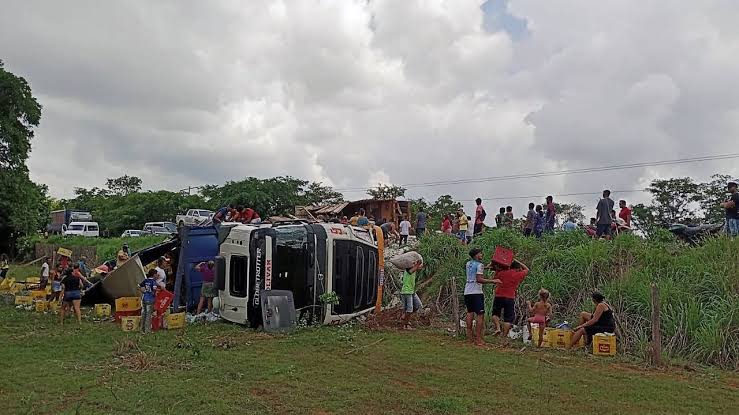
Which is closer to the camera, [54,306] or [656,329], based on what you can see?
[656,329]

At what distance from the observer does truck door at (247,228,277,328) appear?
13.8m

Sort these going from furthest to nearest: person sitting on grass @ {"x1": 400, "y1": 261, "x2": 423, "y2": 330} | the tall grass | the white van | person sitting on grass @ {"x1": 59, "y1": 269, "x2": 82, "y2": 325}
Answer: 1. the white van
2. person sitting on grass @ {"x1": 59, "y1": 269, "x2": 82, "y2": 325}
3. person sitting on grass @ {"x1": 400, "y1": 261, "x2": 423, "y2": 330}
4. the tall grass

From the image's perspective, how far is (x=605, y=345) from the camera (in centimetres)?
1165

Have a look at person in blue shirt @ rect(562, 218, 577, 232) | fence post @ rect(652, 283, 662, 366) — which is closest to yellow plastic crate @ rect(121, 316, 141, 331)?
fence post @ rect(652, 283, 662, 366)

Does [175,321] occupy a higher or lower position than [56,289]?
lower

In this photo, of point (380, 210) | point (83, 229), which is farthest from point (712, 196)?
point (83, 229)

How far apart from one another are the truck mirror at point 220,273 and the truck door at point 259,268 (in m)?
0.93

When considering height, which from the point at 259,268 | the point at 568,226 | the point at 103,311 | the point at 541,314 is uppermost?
the point at 568,226

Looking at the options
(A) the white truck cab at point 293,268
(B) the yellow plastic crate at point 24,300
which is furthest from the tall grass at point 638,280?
(B) the yellow plastic crate at point 24,300

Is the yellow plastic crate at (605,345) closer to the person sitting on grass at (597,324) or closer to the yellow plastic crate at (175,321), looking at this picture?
the person sitting on grass at (597,324)

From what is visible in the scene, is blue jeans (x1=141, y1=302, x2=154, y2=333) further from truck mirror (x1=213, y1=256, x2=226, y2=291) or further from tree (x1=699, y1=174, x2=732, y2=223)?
tree (x1=699, y1=174, x2=732, y2=223)

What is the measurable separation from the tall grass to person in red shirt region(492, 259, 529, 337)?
2229 mm

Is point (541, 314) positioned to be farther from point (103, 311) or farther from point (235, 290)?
point (103, 311)

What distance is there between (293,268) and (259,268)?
720 millimetres
